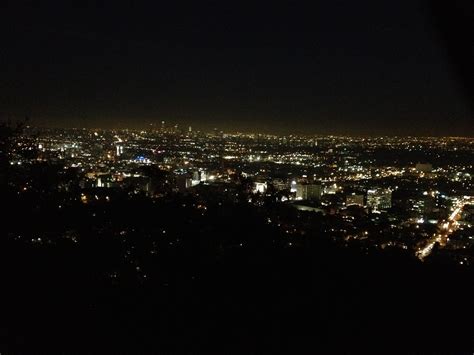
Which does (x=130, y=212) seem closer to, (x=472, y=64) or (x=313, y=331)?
(x=313, y=331)

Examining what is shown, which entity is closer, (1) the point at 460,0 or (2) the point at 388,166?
(1) the point at 460,0

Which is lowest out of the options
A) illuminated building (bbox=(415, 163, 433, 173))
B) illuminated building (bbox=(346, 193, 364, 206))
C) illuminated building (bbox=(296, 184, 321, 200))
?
illuminated building (bbox=(346, 193, 364, 206))

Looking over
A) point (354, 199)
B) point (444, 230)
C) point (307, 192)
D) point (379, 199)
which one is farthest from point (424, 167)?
point (444, 230)

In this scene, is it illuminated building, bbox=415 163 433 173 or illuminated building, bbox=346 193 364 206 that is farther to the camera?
illuminated building, bbox=415 163 433 173

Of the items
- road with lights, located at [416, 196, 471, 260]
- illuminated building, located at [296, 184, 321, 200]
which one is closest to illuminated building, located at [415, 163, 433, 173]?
road with lights, located at [416, 196, 471, 260]

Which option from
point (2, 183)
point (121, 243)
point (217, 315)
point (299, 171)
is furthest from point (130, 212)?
point (299, 171)

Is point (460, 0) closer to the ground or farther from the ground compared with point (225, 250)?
farther from the ground

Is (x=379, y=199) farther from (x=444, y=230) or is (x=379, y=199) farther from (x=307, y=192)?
(x=444, y=230)

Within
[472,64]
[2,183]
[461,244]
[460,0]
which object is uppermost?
[460,0]

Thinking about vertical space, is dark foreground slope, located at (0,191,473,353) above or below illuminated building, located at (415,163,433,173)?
below

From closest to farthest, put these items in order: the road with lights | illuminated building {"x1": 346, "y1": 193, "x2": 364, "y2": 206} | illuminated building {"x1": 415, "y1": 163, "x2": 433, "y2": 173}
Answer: the road with lights
illuminated building {"x1": 346, "y1": 193, "x2": 364, "y2": 206}
illuminated building {"x1": 415, "y1": 163, "x2": 433, "y2": 173}

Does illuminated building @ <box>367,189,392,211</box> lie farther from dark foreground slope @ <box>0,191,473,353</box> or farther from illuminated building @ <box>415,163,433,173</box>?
dark foreground slope @ <box>0,191,473,353</box>
